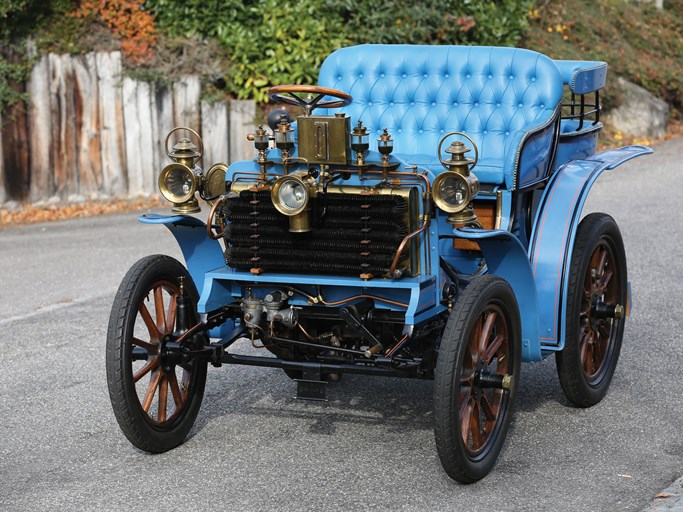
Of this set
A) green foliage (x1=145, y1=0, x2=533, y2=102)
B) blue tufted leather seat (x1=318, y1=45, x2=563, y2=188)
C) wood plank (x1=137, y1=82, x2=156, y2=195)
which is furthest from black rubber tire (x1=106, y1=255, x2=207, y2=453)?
green foliage (x1=145, y1=0, x2=533, y2=102)

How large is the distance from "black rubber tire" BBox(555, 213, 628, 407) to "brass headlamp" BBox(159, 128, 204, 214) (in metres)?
1.90

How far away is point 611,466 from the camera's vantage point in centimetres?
498

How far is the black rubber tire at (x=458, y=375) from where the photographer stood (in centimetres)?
450

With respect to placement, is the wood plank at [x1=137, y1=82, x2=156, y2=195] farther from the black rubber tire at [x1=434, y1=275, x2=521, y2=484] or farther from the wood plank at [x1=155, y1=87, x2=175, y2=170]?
the black rubber tire at [x1=434, y1=275, x2=521, y2=484]

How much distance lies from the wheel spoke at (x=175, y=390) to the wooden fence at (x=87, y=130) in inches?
288

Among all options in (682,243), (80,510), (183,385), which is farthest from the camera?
(682,243)

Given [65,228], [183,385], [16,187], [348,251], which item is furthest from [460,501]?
[16,187]

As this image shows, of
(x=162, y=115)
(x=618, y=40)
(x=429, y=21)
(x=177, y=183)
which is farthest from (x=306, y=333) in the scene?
(x=618, y=40)

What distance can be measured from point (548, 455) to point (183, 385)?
1783mm

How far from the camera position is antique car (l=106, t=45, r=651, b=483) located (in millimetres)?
4750

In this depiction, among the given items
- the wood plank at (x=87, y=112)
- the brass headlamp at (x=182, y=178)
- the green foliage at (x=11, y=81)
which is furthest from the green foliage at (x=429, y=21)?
the brass headlamp at (x=182, y=178)

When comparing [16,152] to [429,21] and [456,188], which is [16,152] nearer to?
[429,21]

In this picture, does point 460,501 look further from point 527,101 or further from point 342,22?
point 342,22

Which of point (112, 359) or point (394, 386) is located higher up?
point (112, 359)
